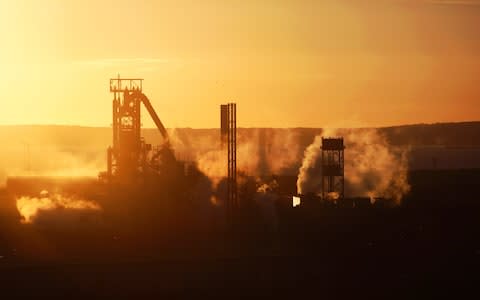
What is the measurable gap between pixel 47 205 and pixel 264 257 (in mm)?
31233

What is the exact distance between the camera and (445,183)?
14288 centimetres

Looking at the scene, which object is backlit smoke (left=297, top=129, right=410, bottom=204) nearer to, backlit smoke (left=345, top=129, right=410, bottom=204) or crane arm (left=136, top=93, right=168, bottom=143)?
backlit smoke (left=345, top=129, right=410, bottom=204)

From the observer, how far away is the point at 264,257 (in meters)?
64.5

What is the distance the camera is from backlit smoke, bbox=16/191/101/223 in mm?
86875

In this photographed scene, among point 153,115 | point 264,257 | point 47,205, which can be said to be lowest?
point 264,257

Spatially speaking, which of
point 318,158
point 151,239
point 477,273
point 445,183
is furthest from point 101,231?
point 445,183

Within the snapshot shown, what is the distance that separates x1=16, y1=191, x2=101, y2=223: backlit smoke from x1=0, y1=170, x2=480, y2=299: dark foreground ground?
2.24 meters

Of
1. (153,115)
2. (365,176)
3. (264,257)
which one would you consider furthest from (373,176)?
(264,257)

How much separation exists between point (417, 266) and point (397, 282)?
6723mm

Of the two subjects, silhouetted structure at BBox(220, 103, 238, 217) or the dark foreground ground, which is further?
silhouetted structure at BBox(220, 103, 238, 217)

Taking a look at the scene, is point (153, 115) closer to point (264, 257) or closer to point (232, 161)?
point (232, 161)

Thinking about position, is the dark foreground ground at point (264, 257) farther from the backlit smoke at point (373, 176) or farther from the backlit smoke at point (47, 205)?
the backlit smoke at point (373, 176)

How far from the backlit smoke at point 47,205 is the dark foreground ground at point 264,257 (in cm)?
224

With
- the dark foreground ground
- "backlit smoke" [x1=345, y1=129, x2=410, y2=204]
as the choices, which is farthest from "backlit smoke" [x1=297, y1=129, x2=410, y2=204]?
the dark foreground ground
